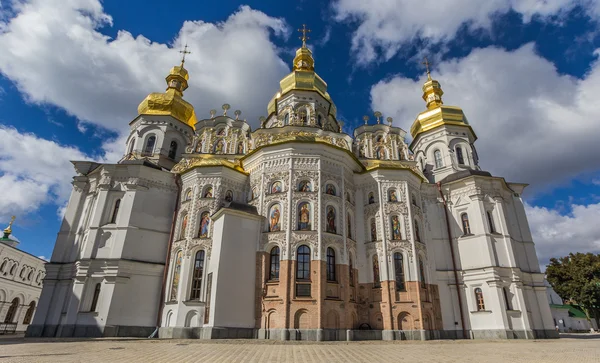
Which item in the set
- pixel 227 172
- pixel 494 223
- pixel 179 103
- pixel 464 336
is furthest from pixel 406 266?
pixel 179 103

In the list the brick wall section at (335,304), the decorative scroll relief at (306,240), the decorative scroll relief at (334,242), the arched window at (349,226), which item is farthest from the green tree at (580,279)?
the decorative scroll relief at (306,240)

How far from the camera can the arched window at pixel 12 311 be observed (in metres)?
34.9

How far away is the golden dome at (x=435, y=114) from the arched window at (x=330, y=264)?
17254mm

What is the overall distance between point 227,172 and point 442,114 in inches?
797

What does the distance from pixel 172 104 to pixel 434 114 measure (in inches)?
932

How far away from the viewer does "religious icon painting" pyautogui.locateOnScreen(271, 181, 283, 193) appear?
20.5 m

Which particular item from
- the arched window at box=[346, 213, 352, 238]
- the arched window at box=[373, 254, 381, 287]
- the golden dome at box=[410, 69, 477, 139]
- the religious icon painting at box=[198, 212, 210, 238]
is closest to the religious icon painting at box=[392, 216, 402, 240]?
the arched window at box=[373, 254, 381, 287]

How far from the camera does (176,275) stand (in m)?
20.5

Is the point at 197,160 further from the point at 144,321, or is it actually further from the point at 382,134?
the point at 382,134

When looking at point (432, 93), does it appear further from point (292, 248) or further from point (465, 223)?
point (292, 248)

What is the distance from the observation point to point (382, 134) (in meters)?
26.3

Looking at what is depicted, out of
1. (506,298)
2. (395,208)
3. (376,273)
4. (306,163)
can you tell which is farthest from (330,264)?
(506,298)

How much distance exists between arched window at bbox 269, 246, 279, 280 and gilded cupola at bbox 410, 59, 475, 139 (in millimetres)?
19293

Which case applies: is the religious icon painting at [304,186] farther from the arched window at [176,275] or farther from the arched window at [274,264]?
the arched window at [176,275]
